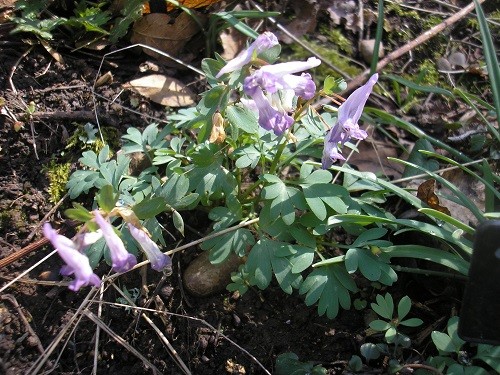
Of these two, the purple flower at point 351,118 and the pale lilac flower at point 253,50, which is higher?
the pale lilac flower at point 253,50

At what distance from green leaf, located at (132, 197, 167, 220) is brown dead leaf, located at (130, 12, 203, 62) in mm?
1282

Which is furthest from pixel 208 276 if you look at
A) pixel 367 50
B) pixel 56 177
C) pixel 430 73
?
pixel 430 73

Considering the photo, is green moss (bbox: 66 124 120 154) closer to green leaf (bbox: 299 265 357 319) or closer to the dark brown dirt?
the dark brown dirt

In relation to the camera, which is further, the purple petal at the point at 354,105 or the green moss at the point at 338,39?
the green moss at the point at 338,39

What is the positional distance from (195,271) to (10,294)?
0.70 m

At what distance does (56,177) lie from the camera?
2.38m

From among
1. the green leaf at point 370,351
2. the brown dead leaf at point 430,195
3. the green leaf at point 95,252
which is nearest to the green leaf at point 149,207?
the green leaf at point 95,252

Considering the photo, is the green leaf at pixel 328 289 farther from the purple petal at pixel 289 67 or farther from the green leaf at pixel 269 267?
the purple petal at pixel 289 67

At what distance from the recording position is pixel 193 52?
113 inches

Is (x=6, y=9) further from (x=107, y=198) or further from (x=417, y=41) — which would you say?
(x=417, y=41)

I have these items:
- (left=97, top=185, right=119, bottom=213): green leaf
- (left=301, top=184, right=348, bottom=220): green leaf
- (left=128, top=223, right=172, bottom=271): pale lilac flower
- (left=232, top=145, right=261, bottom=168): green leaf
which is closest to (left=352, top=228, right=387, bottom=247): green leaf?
(left=301, top=184, right=348, bottom=220): green leaf

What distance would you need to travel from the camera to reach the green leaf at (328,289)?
1.92 metres

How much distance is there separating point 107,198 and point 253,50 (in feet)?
2.02

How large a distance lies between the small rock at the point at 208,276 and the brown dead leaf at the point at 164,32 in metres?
1.16
